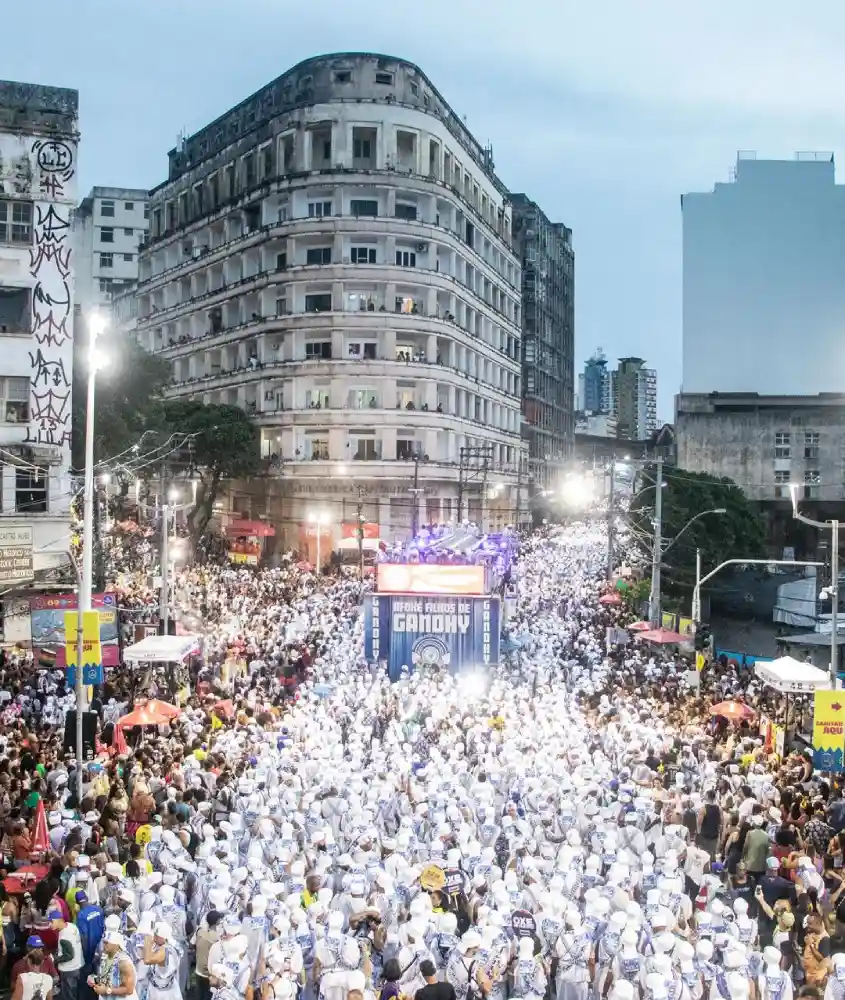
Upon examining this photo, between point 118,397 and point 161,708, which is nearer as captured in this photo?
point 161,708

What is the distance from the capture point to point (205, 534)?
198ft

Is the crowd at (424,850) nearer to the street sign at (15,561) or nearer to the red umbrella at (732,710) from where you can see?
the red umbrella at (732,710)

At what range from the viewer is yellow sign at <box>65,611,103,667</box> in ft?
53.2

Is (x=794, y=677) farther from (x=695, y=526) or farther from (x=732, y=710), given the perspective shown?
(x=695, y=526)

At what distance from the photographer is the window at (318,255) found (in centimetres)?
5512

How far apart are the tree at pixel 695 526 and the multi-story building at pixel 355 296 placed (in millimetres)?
9352

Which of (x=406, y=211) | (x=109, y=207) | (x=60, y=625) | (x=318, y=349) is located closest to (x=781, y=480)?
(x=406, y=211)

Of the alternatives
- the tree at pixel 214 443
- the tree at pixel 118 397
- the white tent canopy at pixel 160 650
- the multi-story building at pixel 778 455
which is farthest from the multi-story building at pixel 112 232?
the white tent canopy at pixel 160 650

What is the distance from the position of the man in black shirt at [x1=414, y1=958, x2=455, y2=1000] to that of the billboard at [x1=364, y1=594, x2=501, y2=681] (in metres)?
17.6

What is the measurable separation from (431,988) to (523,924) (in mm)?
1628

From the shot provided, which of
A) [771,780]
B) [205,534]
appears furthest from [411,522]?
[771,780]

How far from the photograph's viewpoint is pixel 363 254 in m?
54.6

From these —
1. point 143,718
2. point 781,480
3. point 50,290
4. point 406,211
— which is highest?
point 406,211

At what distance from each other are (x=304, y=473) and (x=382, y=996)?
45.2 meters
